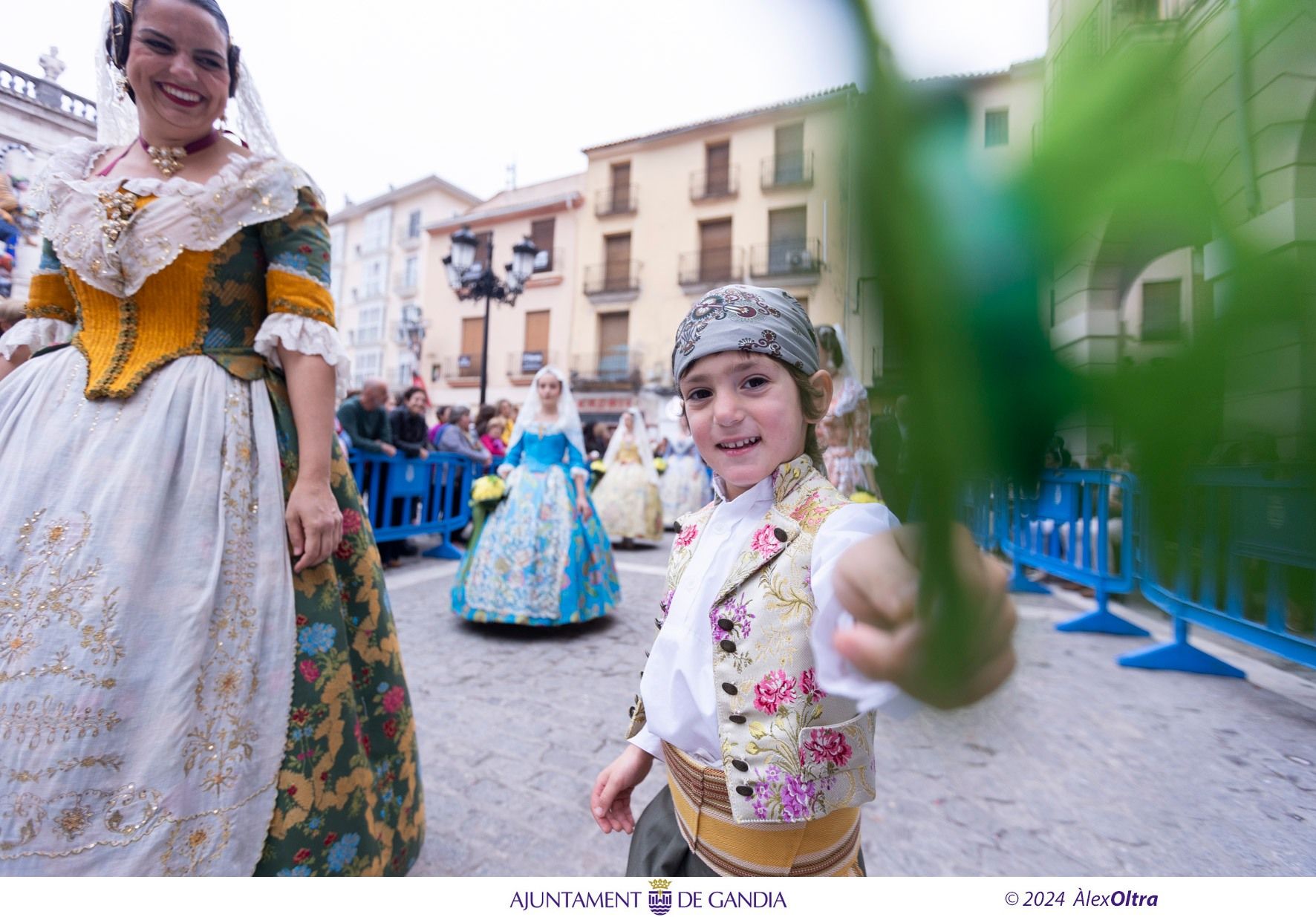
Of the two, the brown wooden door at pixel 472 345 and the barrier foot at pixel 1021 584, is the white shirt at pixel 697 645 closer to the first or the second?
the barrier foot at pixel 1021 584

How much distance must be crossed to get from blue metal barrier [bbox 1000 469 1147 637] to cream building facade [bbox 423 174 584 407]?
2.00 ft

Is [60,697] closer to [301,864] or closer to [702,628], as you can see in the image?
[301,864]

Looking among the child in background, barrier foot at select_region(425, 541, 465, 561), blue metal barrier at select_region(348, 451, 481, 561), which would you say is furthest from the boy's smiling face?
the child in background

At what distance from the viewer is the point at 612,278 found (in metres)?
1.01

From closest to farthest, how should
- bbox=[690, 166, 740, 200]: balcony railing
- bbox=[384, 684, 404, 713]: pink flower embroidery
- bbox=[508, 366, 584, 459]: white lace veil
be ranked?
bbox=[690, 166, 740, 200]: balcony railing
bbox=[384, 684, 404, 713]: pink flower embroidery
bbox=[508, 366, 584, 459]: white lace veil

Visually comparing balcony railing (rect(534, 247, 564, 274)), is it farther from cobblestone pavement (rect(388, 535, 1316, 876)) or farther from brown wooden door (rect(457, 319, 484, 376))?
brown wooden door (rect(457, 319, 484, 376))

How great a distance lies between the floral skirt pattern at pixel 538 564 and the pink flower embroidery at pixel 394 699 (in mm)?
2063

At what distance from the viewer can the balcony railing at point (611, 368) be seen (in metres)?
1.98

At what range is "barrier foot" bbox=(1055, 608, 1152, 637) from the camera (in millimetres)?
293

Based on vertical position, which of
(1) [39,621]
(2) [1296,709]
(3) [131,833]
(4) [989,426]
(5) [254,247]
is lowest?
(3) [131,833]

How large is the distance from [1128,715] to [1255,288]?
2.14m

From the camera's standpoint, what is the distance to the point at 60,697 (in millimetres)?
932

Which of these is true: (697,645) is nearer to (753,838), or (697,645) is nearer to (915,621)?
(753,838)

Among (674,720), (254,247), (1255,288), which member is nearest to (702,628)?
(674,720)
